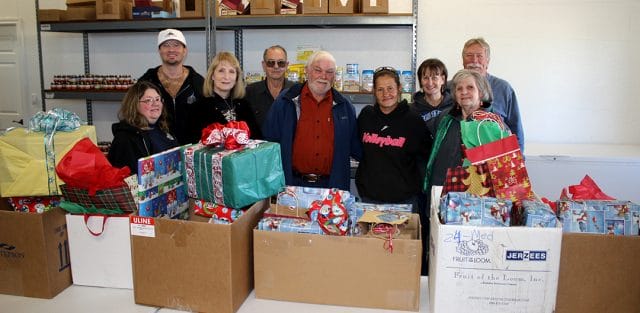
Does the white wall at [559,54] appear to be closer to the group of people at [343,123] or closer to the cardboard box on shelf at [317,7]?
the cardboard box on shelf at [317,7]

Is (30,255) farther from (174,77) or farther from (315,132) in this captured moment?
(174,77)

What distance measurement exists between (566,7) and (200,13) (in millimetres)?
2904

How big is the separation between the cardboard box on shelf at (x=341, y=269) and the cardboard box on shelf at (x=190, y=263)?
0.29 feet

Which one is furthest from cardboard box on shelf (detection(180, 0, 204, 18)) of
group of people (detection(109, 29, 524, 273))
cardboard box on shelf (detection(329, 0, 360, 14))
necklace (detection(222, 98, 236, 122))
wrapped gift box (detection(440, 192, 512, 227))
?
wrapped gift box (detection(440, 192, 512, 227))

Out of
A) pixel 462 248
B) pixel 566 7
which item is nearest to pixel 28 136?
pixel 462 248

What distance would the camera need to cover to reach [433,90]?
3.01 meters

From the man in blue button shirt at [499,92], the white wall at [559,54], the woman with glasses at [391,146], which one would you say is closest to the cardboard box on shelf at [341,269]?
the woman with glasses at [391,146]

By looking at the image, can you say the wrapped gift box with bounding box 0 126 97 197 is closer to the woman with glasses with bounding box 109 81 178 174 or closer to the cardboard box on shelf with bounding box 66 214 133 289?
the cardboard box on shelf with bounding box 66 214 133 289

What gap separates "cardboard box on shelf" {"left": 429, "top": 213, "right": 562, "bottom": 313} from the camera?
1.40 m

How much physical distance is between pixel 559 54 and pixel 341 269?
341 centimetres

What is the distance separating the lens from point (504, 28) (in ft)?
13.8

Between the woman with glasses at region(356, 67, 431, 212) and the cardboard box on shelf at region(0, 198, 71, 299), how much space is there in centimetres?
149

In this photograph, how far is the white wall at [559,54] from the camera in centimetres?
409

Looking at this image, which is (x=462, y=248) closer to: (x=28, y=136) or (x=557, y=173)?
(x=28, y=136)
